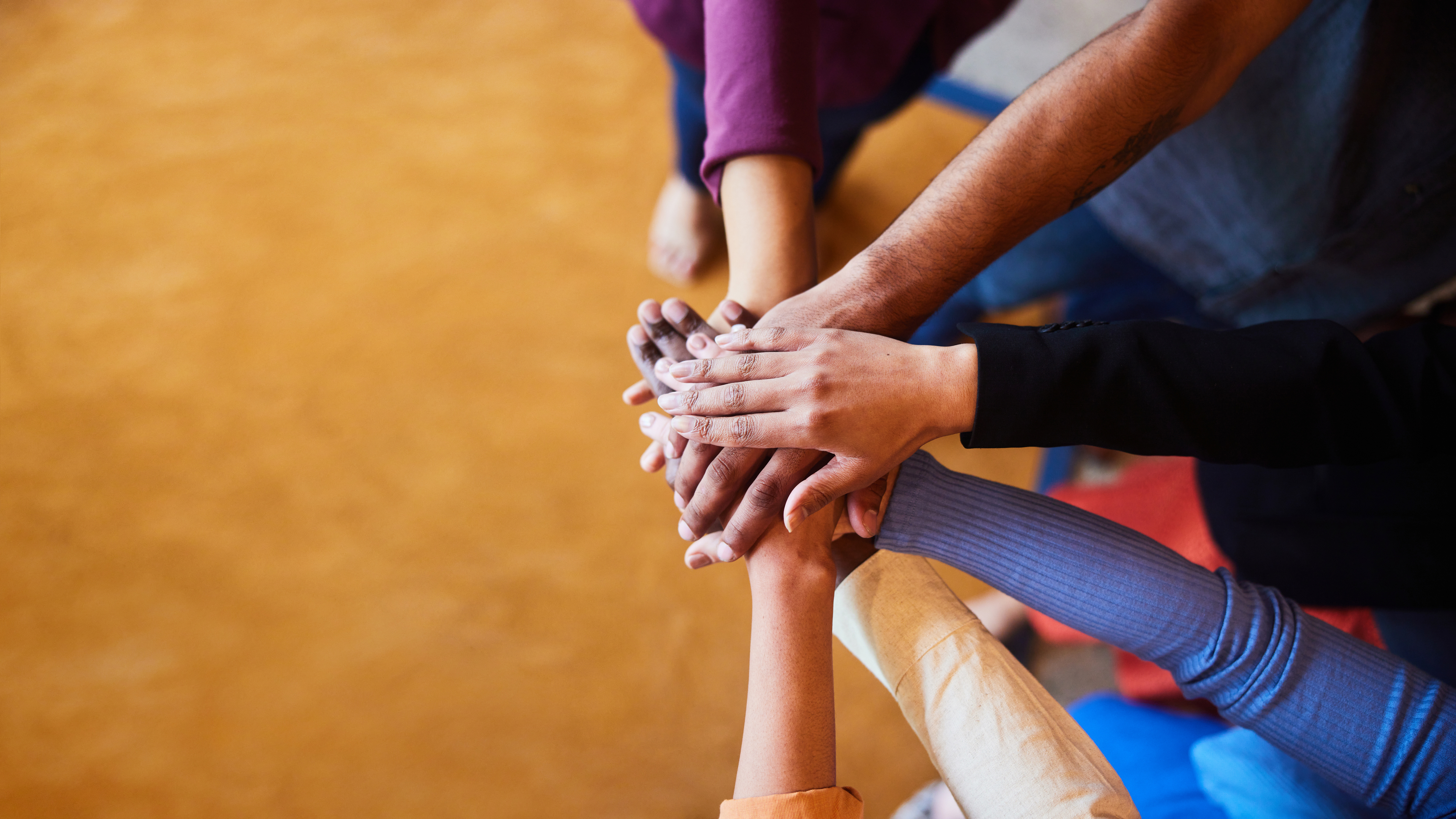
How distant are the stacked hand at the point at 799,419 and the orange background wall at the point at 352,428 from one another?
664 millimetres

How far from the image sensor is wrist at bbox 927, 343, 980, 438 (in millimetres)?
737

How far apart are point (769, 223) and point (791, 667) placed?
0.51 m

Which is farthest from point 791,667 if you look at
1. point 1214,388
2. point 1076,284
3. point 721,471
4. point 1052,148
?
point 1076,284

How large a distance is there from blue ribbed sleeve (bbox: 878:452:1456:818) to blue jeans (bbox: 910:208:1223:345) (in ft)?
1.37

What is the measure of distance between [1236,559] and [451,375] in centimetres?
135

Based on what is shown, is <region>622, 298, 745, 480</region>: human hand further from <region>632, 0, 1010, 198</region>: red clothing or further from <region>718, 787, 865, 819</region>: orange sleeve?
<region>718, 787, 865, 819</region>: orange sleeve

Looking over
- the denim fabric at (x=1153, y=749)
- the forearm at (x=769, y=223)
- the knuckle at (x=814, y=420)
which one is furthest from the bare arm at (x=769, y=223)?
the denim fabric at (x=1153, y=749)

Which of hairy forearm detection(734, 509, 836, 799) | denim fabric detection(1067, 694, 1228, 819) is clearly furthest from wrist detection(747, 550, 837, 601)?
denim fabric detection(1067, 694, 1228, 819)

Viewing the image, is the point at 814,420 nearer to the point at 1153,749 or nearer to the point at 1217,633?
the point at 1217,633

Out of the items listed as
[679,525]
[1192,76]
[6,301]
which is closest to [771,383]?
[679,525]

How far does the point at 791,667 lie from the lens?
2.51 feet

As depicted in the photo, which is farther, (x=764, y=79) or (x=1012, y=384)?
(x=764, y=79)

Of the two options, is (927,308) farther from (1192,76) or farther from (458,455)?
(458,455)

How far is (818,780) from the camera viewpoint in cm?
72
